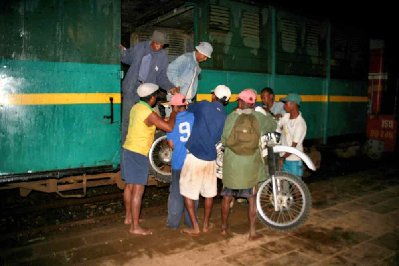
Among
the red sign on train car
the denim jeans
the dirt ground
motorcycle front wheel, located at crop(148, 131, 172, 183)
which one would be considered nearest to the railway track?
the dirt ground

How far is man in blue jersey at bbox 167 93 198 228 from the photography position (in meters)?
4.26

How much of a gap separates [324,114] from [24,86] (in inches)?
245

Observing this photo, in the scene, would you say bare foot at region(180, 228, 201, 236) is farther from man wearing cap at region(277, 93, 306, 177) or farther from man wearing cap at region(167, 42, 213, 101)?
man wearing cap at region(167, 42, 213, 101)

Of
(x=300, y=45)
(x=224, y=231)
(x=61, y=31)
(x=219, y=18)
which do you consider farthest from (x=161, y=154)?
(x=300, y=45)

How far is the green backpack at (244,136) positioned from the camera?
157 inches

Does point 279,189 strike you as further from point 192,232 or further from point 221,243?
point 192,232

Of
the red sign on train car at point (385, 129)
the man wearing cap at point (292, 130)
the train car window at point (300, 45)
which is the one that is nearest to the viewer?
the man wearing cap at point (292, 130)

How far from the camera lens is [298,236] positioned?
4340 millimetres

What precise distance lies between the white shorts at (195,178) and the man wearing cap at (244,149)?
0.20m

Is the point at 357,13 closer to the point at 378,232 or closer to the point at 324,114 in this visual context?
the point at 324,114

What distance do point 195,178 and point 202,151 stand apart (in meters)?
0.35

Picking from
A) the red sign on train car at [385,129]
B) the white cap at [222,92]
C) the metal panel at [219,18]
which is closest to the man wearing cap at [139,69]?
the white cap at [222,92]

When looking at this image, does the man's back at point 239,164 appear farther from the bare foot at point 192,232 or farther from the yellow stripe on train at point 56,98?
the yellow stripe on train at point 56,98

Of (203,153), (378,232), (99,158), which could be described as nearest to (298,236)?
(378,232)
